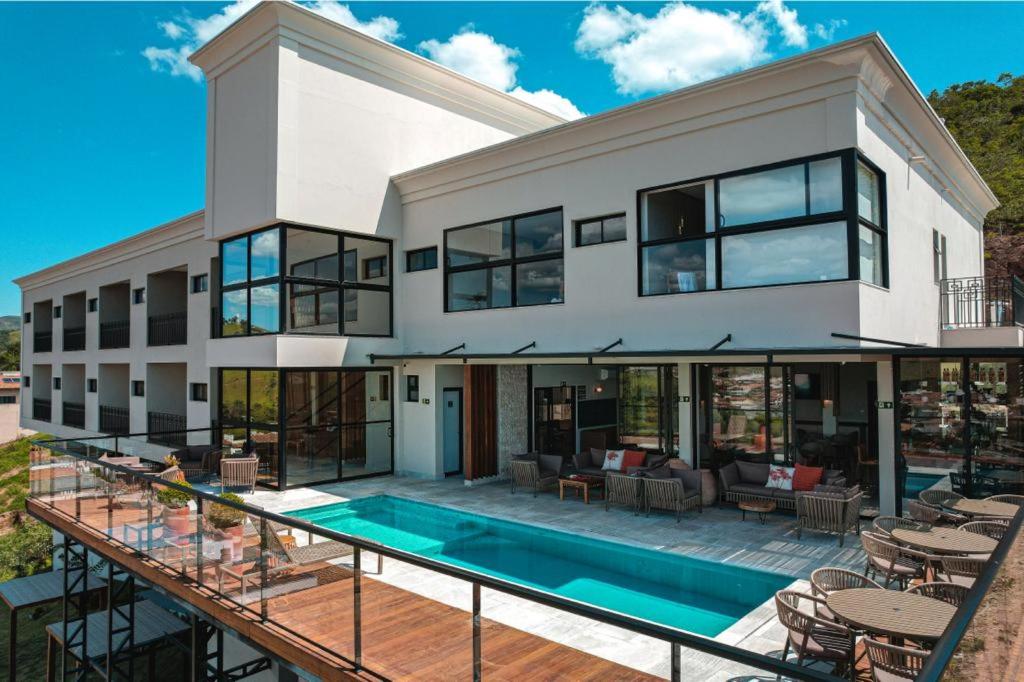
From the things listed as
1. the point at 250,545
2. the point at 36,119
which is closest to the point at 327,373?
the point at 250,545

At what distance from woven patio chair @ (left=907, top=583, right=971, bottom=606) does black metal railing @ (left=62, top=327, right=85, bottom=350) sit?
98.1 ft

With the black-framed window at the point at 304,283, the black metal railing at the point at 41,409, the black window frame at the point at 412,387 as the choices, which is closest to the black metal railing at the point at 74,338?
the black metal railing at the point at 41,409

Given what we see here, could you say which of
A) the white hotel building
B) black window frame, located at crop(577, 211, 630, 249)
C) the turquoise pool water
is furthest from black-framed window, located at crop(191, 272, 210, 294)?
black window frame, located at crop(577, 211, 630, 249)

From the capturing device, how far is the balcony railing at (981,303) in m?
13.9

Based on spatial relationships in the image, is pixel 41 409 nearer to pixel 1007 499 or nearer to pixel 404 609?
pixel 404 609

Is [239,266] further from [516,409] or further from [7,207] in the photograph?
[7,207]

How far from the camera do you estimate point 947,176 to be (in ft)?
47.9

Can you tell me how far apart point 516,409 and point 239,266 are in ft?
25.0

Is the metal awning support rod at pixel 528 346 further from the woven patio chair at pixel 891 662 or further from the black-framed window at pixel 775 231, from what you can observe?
the woven patio chair at pixel 891 662

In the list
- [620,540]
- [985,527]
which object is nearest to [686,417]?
[620,540]

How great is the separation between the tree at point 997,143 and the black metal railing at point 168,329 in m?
30.5

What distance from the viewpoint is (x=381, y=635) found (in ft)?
16.0

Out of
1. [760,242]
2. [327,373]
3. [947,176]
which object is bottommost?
[327,373]

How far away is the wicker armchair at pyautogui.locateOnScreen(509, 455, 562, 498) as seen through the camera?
13.5 meters
